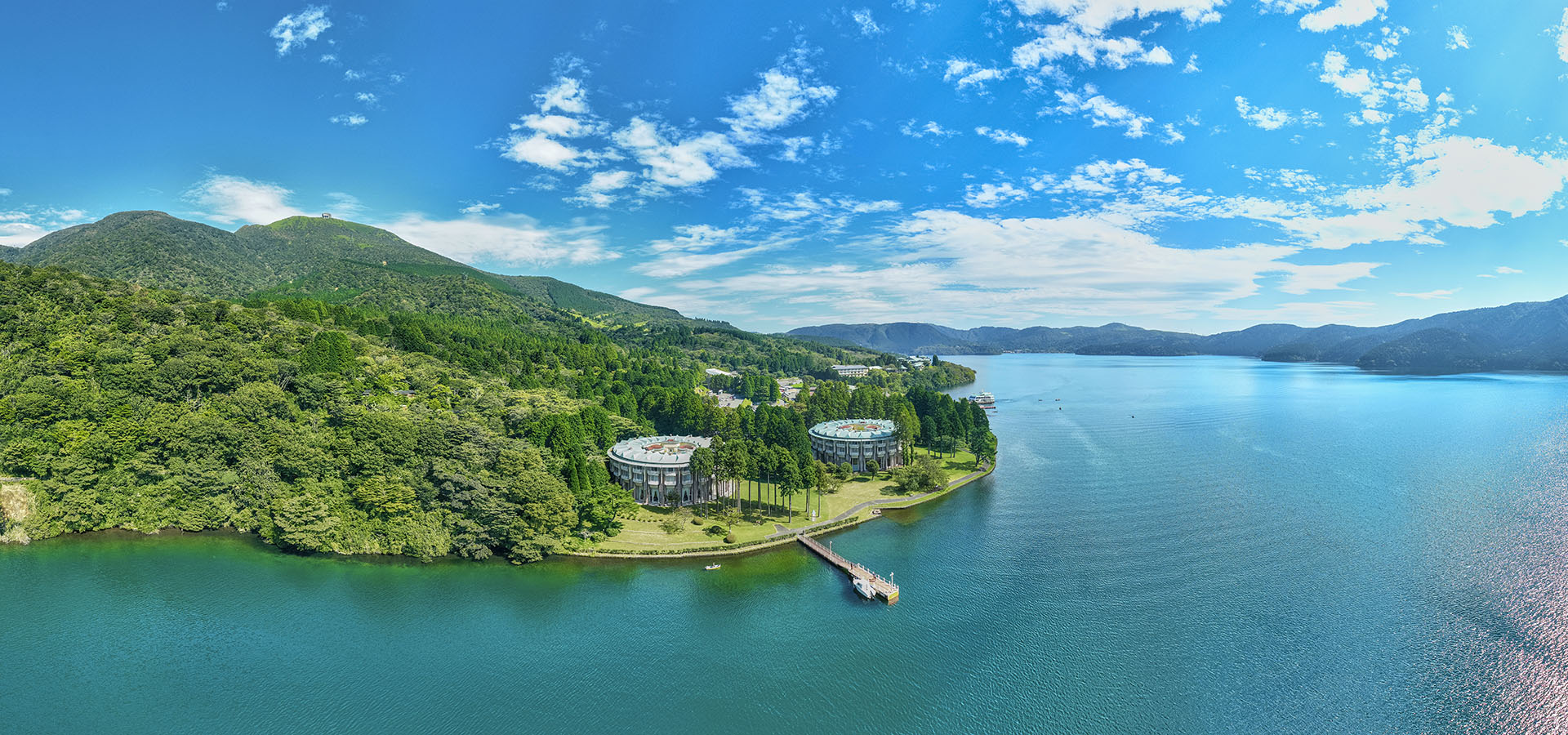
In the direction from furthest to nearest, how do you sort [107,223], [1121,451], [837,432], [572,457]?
[107,223] < [1121,451] < [837,432] < [572,457]

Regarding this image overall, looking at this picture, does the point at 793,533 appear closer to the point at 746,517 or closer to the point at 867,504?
the point at 746,517

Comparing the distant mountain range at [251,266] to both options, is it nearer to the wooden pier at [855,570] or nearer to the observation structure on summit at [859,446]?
the observation structure on summit at [859,446]

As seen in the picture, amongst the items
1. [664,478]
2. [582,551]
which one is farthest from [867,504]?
[582,551]

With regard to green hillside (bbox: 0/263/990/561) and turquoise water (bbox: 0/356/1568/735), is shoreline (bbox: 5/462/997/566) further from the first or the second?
turquoise water (bbox: 0/356/1568/735)

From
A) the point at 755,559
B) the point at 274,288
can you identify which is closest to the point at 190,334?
the point at 755,559

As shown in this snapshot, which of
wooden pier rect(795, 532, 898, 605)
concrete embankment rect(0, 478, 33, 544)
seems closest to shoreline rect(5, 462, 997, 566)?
concrete embankment rect(0, 478, 33, 544)

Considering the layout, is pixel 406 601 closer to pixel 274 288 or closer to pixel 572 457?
pixel 572 457
